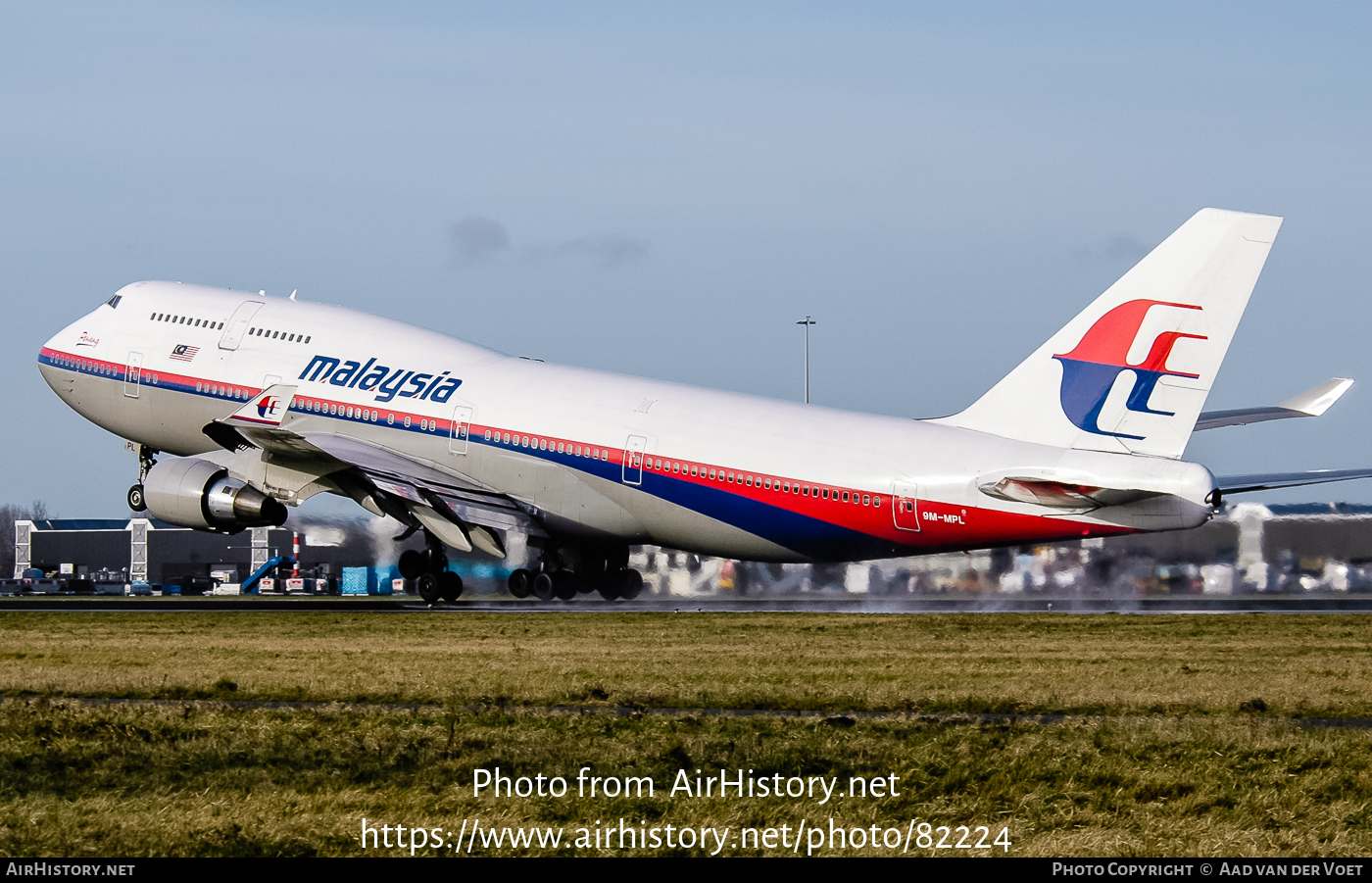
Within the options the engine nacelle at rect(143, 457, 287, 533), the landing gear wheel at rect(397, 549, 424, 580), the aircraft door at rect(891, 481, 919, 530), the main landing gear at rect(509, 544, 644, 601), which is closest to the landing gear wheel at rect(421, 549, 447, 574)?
the landing gear wheel at rect(397, 549, 424, 580)

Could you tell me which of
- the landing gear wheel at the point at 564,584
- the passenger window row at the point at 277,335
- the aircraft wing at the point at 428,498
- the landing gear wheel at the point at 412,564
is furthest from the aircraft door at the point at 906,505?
the passenger window row at the point at 277,335

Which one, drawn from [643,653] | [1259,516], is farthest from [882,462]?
[1259,516]

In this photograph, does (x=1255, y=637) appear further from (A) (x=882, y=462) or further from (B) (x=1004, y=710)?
(B) (x=1004, y=710)

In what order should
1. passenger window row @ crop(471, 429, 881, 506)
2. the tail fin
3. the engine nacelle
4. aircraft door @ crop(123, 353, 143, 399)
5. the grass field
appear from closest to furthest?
the grass field → the tail fin → passenger window row @ crop(471, 429, 881, 506) → the engine nacelle → aircraft door @ crop(123, 353, 143, 399)

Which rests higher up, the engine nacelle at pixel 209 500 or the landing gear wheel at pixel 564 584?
the engine nacelle at pixel 209 500

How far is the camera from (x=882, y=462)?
3694cm

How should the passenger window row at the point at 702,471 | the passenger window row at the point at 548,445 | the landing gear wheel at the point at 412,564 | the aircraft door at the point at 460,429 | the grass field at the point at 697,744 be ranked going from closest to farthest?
the grass field at the point at 697,744
the passenger window row at the point at 702,471
the passenger window row at the point at 548,445
the aircraft door at the point at 460,429
the landing gear wheel at the point at 412,564

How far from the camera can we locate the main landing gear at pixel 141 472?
159ft

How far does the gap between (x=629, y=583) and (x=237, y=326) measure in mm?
13822

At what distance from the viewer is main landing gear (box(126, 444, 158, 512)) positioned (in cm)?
4841

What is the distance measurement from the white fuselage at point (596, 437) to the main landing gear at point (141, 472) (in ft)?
1.93

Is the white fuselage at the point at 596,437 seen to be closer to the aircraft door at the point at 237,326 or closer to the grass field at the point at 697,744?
the aircraft door at the point at 237,326

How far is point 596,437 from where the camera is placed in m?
41.6

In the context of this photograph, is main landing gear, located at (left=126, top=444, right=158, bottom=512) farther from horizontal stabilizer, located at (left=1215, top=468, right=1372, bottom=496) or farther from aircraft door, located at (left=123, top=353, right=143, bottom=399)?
horizontal stabilizer, located at (left=1215, top=468, right=1372, bottom=496)
